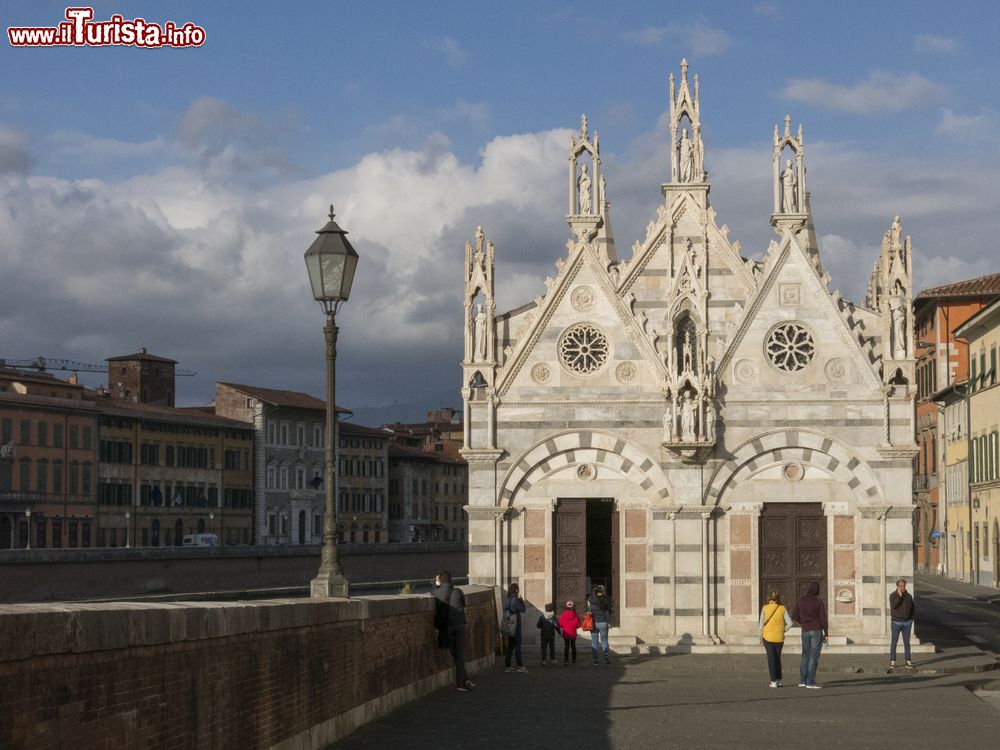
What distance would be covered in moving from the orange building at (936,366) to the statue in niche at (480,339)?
4790cm

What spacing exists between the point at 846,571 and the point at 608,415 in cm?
523

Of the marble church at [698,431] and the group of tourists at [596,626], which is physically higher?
the marble church at [698,431]

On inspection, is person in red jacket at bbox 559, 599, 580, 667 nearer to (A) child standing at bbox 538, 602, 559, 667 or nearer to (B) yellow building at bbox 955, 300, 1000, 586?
(A) child standing at bbox 538, 602, 559, 667

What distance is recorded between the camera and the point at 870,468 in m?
31.7

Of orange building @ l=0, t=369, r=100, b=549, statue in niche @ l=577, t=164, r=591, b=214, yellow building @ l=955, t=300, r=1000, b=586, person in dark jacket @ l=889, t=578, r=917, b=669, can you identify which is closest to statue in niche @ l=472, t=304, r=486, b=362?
statue in niche @ l=577, t=164, r=591, b=214

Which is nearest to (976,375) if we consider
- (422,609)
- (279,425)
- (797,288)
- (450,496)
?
(797,288)

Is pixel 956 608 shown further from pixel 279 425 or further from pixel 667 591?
pixel 279 425

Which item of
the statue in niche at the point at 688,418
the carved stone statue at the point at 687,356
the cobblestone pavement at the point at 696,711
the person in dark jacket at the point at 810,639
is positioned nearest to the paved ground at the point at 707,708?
the cobblestone pavement at the point at 696,711

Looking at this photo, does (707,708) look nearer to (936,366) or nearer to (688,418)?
(688,418)

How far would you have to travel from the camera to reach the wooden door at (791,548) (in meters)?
31.8

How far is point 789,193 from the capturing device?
109ft

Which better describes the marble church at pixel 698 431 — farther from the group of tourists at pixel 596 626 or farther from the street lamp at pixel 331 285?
the street lamp at pixel 331 285

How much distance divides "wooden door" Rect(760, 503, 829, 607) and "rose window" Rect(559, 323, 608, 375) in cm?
418

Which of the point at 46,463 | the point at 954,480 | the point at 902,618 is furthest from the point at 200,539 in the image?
the point at 902,618
